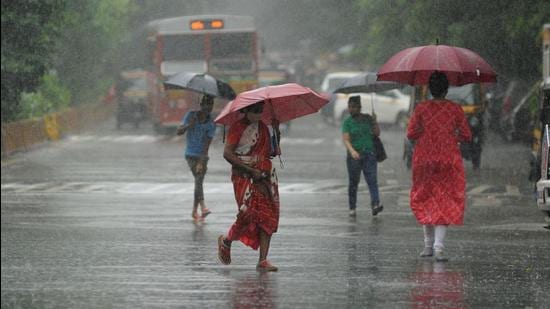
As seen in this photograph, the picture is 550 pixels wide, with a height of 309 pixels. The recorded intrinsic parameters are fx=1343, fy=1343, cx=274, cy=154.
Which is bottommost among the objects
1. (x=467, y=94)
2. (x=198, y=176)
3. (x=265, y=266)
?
(x=467, y=94)

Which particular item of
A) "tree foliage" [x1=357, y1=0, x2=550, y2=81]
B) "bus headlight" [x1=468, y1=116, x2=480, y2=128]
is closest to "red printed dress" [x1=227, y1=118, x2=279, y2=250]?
"bus headlight" [x1=468, y1=116, x2=480, y2=128]

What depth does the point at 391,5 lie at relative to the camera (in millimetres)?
35906

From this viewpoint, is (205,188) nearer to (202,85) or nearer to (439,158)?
(202,85)

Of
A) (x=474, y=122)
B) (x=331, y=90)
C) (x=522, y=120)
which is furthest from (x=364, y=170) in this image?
(x=331, y=90)

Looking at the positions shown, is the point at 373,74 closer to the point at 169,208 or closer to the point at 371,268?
the point at 169,208

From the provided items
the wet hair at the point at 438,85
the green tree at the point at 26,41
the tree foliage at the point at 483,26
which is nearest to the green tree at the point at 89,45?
the green tree at the point at 26,41

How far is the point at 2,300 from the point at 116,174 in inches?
580

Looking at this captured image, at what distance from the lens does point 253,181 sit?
10.9 meters

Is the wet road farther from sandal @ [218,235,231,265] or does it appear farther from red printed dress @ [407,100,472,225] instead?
red printed dress @ [407,100,472,225]

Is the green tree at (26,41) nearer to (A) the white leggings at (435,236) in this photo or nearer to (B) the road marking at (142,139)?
(B) the road marking at (142,139)

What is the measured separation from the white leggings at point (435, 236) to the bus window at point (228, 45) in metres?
24.3

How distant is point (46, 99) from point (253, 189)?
30727 millimetres

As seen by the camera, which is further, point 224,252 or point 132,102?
point 132,102

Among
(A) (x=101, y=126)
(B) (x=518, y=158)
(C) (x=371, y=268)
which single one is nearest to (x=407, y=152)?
(B) (x=518, y=158)
